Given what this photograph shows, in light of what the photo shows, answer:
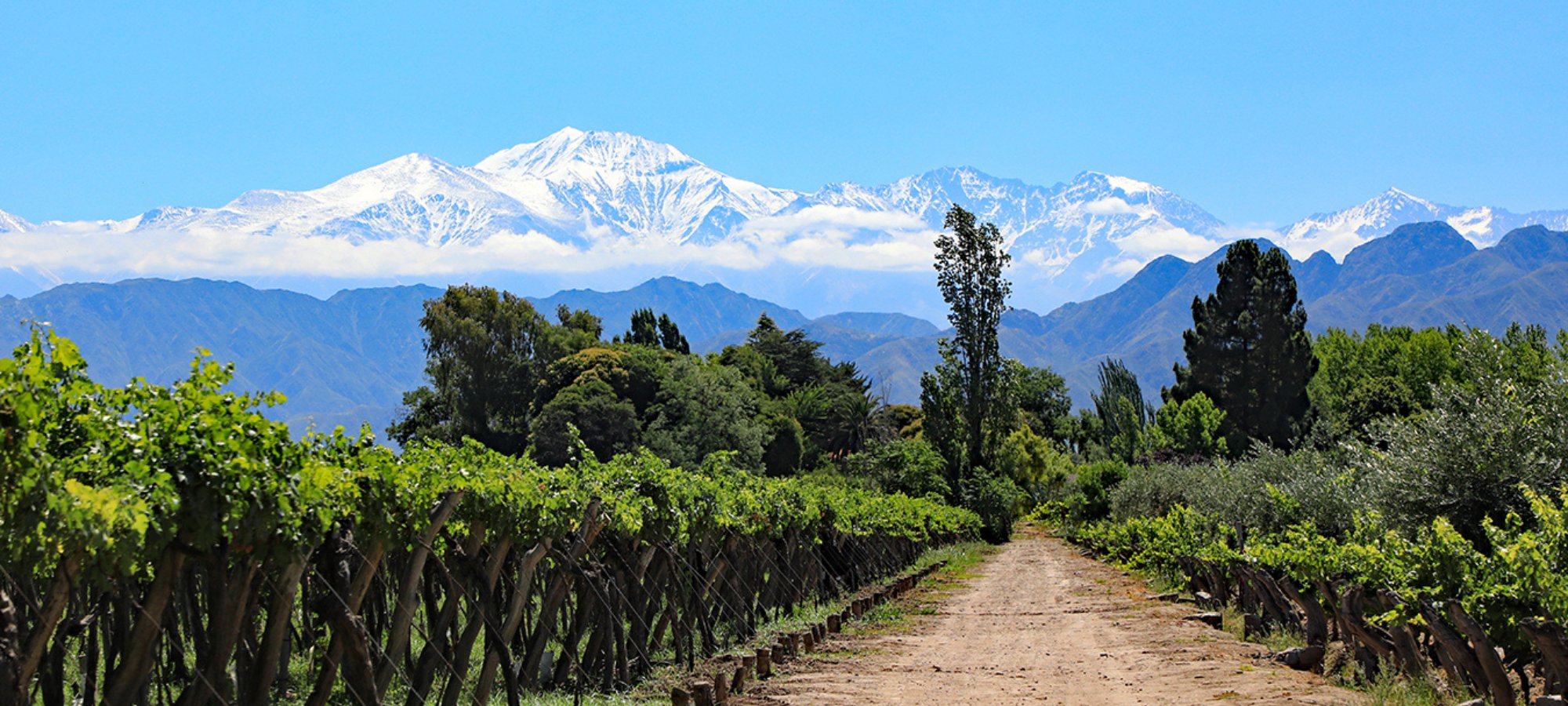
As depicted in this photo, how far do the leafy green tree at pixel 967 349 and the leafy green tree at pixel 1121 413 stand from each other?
1841cm

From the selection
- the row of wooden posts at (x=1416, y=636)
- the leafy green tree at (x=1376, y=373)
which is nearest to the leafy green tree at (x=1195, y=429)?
the leafy green tree at (x=1376, y=373)

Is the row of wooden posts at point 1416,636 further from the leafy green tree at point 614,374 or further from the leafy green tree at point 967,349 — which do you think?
the leafy green tree at point 614,374

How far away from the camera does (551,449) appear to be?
197 feet

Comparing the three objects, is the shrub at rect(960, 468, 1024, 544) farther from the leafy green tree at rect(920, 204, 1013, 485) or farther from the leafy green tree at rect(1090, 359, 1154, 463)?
the leafy green tree at rect(1090, 359, 1154, 463)

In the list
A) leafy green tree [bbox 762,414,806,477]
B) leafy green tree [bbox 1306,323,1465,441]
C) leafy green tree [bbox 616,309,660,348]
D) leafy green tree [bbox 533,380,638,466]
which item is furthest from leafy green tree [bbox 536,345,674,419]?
leafy green tree [bbox 1306,323,1465,441]

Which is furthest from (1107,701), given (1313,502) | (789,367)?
(789,367)

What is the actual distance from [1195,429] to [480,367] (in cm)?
4051

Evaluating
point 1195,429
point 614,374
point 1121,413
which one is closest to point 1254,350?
point 1195,429

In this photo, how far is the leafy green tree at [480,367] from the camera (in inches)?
2699

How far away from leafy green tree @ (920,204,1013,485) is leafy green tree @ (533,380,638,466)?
52.5 feet

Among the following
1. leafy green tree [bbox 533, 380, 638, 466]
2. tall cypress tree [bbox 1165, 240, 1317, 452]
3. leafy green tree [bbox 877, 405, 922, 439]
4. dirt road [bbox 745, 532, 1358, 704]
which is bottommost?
dirt road [bbox 745, 532, 1358, 704]

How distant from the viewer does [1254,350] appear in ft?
225

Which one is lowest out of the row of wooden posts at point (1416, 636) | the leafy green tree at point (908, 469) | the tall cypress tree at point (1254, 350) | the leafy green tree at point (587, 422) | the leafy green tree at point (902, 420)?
the row of wooden posts at point (1416, 636)

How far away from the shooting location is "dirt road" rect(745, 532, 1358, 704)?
11828 millimetres
